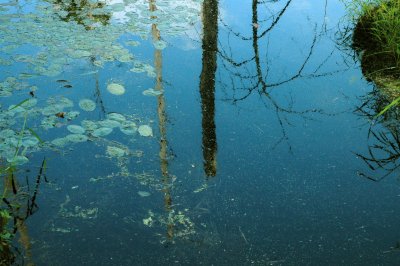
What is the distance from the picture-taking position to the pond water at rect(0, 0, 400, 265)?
5.43ft

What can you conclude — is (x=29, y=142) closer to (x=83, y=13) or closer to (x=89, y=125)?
(x=89, y=125)

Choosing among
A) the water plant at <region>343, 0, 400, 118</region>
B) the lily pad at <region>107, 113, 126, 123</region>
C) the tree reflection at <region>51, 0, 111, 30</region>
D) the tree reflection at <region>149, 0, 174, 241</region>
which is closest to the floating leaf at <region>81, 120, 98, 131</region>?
the lily pad at <region>107, 113, 126, 123</region>

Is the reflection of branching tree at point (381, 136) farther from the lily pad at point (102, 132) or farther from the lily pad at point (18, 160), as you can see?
the lily pad at point (18, 160)

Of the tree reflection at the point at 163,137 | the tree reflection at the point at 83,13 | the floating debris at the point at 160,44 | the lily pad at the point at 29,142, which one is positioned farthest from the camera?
the tree reflection at the point at 83,13

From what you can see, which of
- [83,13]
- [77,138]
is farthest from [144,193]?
[83,13]

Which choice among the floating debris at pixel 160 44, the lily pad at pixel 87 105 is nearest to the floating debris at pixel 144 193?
the lily pad at pixel 87 105

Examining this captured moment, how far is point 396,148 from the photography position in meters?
2.23

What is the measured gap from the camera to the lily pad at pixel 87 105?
242 cm

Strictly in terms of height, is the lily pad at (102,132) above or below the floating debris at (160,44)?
below

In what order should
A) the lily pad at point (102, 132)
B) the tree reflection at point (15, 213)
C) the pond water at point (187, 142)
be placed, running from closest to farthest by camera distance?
the tree reflection at point (15, 213) < the pond water at point (187, 142) < the lily pad at point (102, 132)

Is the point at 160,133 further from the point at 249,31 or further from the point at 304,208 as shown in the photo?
the point at 249,31

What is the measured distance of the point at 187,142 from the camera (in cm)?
225

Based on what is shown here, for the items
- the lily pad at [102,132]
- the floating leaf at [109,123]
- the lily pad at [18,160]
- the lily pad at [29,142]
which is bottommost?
the lily pad at [18,160]

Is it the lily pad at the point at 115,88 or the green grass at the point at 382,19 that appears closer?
the lily pad at the point at 115,88
